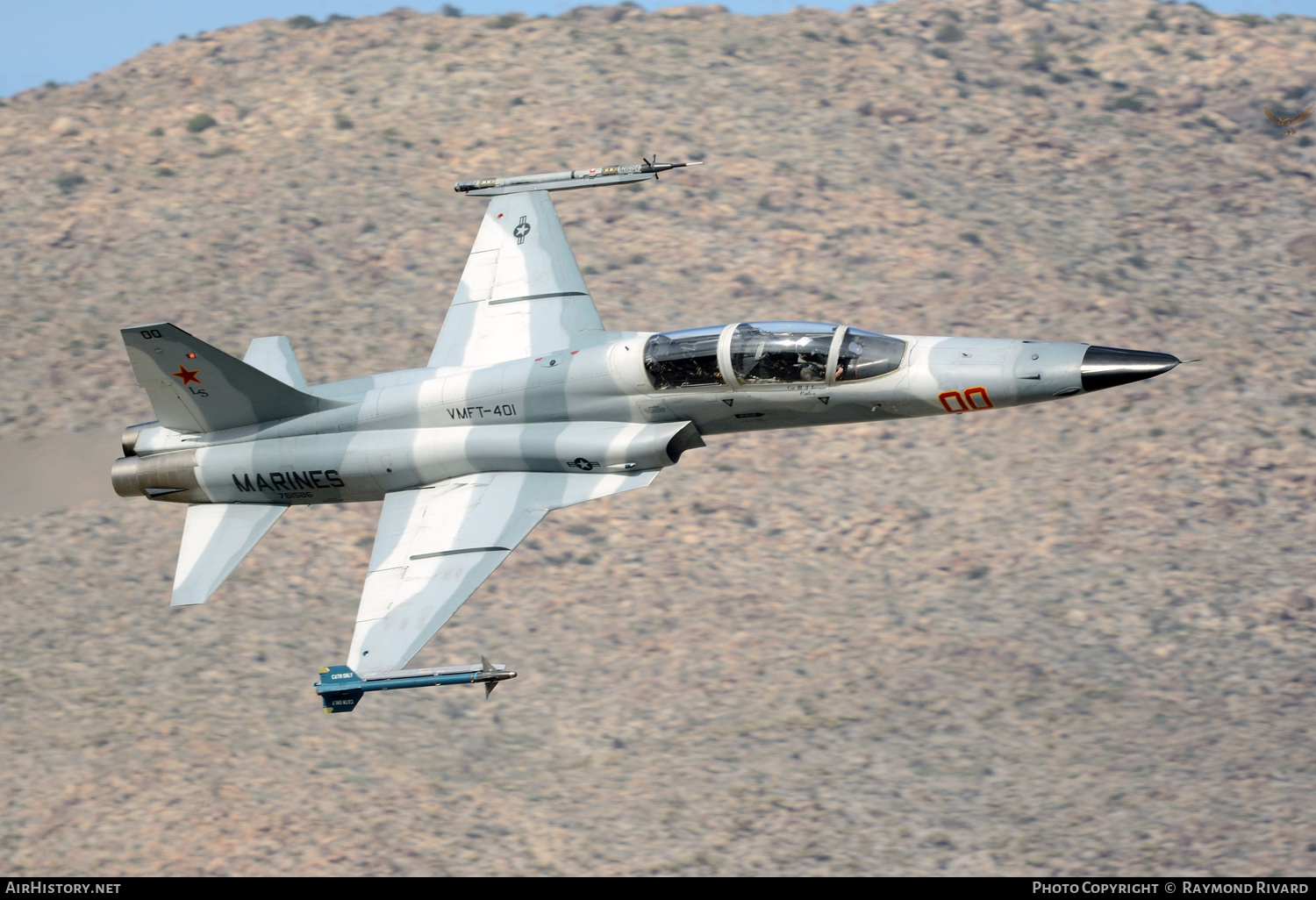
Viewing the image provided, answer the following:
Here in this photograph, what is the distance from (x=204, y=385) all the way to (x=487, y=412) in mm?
5296

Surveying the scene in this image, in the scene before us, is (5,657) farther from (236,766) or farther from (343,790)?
(343,790)

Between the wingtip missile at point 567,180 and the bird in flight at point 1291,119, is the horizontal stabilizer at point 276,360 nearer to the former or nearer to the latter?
the wingtip missile at point 567,180

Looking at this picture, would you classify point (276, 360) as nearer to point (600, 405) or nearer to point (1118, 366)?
point (600, 405)

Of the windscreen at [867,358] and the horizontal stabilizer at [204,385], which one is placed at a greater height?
the windscreen at [867,358]

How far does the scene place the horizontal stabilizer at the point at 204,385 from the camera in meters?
24.2

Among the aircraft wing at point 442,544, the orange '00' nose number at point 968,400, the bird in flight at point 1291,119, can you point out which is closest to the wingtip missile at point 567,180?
the aircraft wing at point 442,544

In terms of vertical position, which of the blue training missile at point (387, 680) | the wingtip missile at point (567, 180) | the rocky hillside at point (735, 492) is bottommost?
the rocky hillside at point (735, 492)

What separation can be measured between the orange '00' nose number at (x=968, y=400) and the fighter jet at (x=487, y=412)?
3 centimetres

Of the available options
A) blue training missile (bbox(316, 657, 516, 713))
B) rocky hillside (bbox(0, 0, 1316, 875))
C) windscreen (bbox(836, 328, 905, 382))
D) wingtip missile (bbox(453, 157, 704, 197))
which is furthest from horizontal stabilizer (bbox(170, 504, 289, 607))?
rocky hillside (bbox(0, 0, 1316, 875))

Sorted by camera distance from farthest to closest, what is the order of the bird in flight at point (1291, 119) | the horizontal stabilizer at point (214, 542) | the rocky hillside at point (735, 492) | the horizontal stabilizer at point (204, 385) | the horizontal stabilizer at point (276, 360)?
the bird in flight at point (1291, 119) → the rocky hillside at point (735, 492) → the horizontal stabilizer at point (276, 360) → the horizontal stabilizer at point (204, 385) → the horizontal stabilizer at point (214, 542)

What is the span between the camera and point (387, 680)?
21.0 meters

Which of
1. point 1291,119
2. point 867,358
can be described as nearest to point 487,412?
point 867,358
